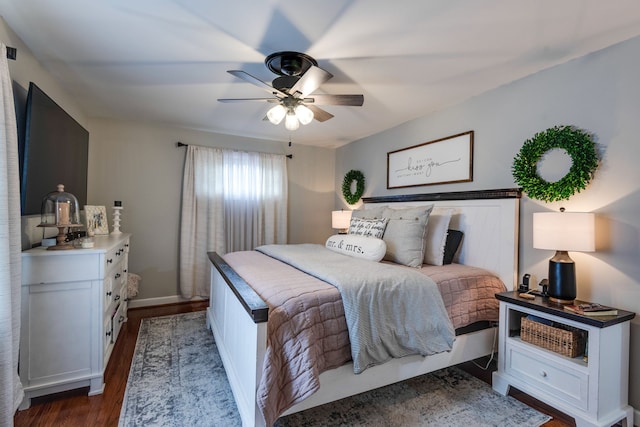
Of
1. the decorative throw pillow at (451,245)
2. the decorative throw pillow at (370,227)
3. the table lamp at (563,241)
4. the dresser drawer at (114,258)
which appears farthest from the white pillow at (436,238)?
the dresser drawer at (114,258)

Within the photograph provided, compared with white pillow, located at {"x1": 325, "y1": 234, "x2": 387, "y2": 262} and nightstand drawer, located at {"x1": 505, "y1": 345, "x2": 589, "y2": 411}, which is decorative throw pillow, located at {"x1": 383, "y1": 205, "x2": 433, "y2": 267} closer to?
white pillow, located at {"x1": 325, "y1": 234, "x2": 387, "y2": 262}

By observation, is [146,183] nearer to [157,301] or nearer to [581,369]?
[157,301]

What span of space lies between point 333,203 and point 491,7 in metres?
3.63

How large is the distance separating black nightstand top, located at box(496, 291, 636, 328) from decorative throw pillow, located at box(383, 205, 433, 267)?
0.66m

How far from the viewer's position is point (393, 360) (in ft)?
6.20

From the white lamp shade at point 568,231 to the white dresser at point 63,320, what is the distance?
2.88 m

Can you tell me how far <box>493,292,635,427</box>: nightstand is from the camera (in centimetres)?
169

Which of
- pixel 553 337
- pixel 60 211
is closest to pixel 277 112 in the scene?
pixel 60 211

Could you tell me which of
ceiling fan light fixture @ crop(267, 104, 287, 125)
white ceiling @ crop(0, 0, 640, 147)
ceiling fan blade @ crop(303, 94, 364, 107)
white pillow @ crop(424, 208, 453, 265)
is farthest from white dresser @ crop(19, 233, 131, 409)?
white pillow @ crop(424, 208, 453, 265)

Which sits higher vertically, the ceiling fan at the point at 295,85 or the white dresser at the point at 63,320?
the ceiling fan at the point at 295,85

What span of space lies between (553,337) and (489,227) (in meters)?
0.95

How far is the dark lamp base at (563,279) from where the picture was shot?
194 cm

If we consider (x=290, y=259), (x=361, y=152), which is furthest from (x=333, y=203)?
(x=290, y=259)

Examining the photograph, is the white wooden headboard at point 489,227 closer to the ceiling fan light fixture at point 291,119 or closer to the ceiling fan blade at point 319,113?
the ceiling fan blade at point 319,113
